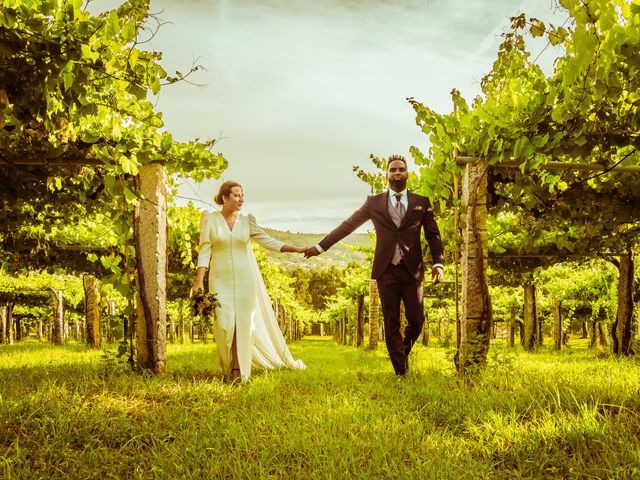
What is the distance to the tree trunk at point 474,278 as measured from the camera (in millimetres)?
5638

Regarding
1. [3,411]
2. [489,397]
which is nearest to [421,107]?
[489,397]

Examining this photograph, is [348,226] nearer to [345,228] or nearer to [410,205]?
[345,228]

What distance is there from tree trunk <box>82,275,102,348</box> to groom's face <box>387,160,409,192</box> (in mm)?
13062

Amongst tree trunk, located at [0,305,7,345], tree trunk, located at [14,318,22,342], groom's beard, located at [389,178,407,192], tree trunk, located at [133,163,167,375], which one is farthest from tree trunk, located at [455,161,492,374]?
tree trunk, located at [14,318,22,342]

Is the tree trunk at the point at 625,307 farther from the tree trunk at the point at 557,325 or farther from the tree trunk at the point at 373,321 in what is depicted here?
the tree trunk at the point at 557,325

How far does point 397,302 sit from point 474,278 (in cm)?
97

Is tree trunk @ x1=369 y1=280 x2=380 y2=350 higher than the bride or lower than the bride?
lower

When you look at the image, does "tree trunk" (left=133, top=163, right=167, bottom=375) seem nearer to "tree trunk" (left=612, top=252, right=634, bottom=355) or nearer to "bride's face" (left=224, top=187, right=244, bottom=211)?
"bride's face" (left=224, top=187, right=244, bottom=211)

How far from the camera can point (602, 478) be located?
7.69 feet

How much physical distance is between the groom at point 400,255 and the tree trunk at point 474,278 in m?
0.40

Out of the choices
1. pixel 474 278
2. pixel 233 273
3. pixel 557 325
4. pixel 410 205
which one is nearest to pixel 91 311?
pixel 233 273

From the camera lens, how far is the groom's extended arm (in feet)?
19.8

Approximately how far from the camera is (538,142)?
5172 mm

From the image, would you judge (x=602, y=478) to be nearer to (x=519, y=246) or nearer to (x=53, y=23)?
(x=53, y=23)
